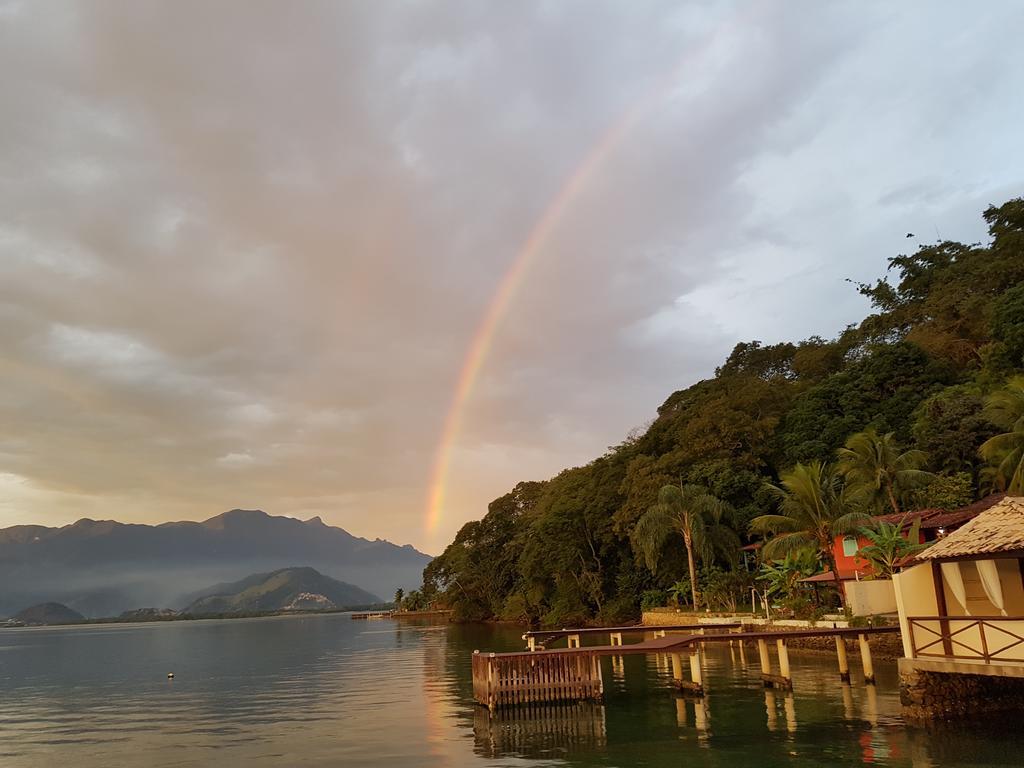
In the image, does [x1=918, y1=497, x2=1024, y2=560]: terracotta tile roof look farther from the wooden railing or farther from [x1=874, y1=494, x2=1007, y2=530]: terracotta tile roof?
[x1=874, y1=494, x2=1007, y2=530]: terracotta tile roof

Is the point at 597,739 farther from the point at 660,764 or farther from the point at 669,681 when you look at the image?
the point at 669,681

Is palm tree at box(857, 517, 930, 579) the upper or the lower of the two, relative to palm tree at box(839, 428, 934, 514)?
lower

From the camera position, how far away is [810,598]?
124 ft

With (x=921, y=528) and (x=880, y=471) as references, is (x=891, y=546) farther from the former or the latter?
(x=880, y=471)

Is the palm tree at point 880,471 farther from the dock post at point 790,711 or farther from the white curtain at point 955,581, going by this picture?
the white curtain at point 955,581

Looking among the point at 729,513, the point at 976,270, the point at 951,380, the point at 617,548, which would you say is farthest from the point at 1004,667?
the point at 976,270

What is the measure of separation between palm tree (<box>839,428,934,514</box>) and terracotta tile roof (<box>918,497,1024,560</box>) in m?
23.8

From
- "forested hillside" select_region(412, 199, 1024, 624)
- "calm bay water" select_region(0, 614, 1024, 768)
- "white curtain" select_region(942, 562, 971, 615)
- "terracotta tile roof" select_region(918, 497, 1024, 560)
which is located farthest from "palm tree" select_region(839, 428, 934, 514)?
"terracotta tile roof" select_region(918, 497, 1024, 560)

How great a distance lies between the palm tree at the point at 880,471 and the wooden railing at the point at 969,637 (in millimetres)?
23351

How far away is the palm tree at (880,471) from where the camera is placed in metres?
40.5

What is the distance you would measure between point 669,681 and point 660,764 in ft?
46.8

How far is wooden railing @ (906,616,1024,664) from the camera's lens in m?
16.1

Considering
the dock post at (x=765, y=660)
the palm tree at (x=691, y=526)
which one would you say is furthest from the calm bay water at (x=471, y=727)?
the palm tree at (x=691, y=526)

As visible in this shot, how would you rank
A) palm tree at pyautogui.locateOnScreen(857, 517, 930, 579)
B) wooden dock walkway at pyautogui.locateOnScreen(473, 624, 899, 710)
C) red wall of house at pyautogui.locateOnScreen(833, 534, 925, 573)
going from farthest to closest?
1. red wall of house at pyautogui.locateOnScreen(833, 534, 925, 573)
2. palm tree at pyautogui.locateOnScreen(857, 517, 930, 579)
3. wooden dock walkway at pyautogui.locateOnScreen(473, 624, 899, 710)
